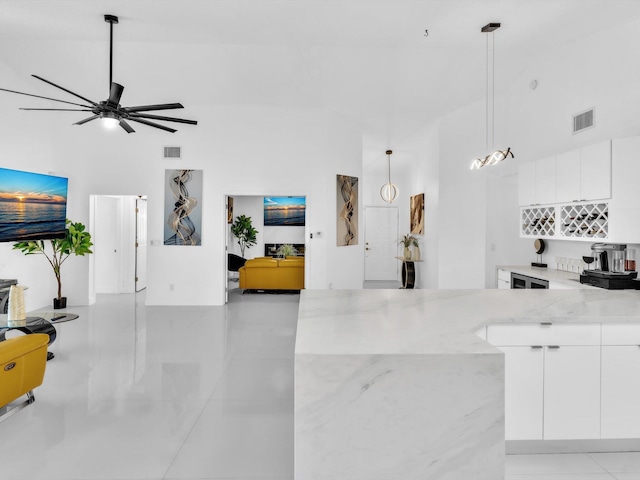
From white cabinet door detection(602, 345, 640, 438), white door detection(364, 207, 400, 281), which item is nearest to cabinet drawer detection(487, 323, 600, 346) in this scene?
white cabinet door detection(602, 345, 640, 438)

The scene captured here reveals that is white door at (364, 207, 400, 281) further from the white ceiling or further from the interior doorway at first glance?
the interior doorway

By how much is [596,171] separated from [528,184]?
1.25 metres

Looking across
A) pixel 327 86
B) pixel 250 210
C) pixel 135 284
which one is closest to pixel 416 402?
pixel 327 86

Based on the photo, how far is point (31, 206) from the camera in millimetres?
5570

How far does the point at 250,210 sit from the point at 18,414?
8.44m

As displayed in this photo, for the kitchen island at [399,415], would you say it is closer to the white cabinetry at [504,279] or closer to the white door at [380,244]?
the white cabinetry at [504,279]

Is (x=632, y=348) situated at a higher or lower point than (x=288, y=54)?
lower

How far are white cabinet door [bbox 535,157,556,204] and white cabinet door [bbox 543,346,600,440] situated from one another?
2.94 metres

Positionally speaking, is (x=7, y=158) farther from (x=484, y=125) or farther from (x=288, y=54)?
(x=484, y=125)

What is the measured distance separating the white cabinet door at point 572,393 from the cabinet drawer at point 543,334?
0.15ft

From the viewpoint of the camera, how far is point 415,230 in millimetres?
8711

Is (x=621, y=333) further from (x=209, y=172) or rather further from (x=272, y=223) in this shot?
(x=272, y=223)

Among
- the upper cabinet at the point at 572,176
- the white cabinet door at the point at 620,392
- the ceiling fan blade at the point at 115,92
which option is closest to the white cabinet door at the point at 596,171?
the upper cabinet at the point at 572,176

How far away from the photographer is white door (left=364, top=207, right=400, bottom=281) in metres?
10.4
